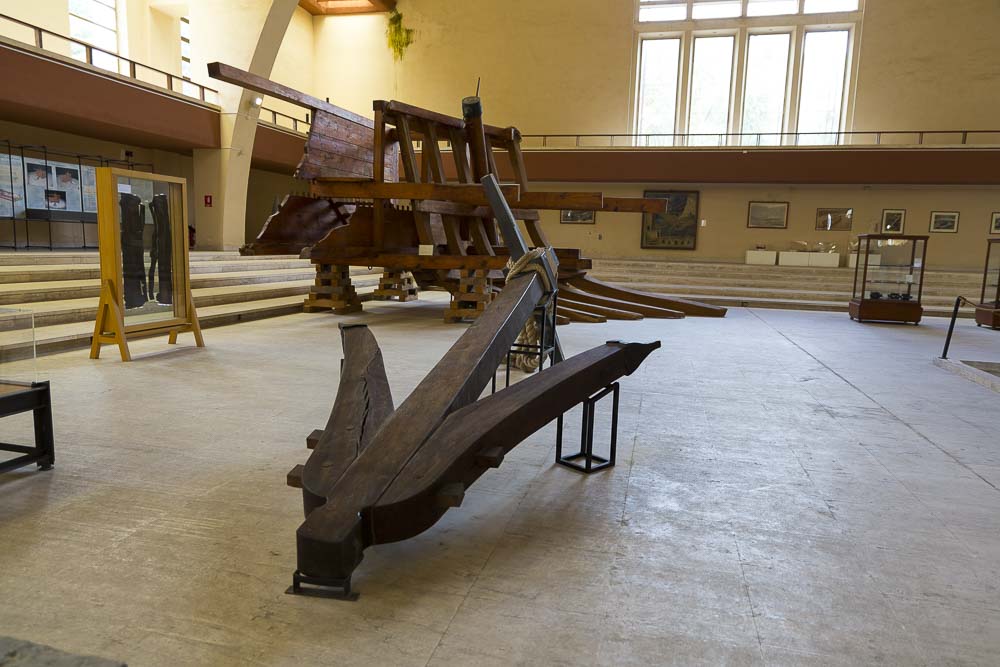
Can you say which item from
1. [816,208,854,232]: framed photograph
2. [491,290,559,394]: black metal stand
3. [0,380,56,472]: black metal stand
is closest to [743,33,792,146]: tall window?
[816,208,854,232]: framed photograph

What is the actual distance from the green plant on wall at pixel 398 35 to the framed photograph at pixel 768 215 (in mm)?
13855

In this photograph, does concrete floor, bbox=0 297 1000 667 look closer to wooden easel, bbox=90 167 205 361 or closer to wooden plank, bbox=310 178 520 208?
wooden easel, bbox=90 167 205 361

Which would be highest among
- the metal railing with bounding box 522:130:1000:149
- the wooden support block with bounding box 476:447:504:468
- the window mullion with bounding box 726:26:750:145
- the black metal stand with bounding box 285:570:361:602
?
the window mullion with bounding box 726:26:750:145

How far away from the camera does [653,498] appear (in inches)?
107

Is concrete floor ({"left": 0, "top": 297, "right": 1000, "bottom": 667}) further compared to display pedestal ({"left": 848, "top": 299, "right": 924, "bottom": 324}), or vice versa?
display pedestal ({"left": 848, "top": 299, "right": 924, "bottom": 324})

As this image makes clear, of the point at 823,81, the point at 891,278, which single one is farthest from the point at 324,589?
the point at 823,81

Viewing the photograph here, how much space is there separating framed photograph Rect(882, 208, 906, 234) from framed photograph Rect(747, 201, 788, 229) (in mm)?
2781

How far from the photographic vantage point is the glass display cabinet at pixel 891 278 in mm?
10484

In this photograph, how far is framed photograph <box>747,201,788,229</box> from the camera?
798 inches

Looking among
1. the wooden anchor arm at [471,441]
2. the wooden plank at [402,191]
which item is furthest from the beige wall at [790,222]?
the wooden anchor arm at [471,441]

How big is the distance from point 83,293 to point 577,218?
16.9 m

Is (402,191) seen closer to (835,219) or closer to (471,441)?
(471,441)

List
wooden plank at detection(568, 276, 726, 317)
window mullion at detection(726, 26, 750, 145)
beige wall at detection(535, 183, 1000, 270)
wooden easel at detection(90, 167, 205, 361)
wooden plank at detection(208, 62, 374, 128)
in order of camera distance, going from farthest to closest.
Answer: window mullion at detection(726, 26, 750, 145)
beige wall at detection(535, 183, 1000, 270)
wooden plank at detection(568, 276, 726, 317)
wooden plank at detection(208, 62, 374, 128)
wooden easel at detection(90, 167, 205, 361)

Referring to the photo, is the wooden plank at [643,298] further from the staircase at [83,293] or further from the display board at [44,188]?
the display board at [44,188]
